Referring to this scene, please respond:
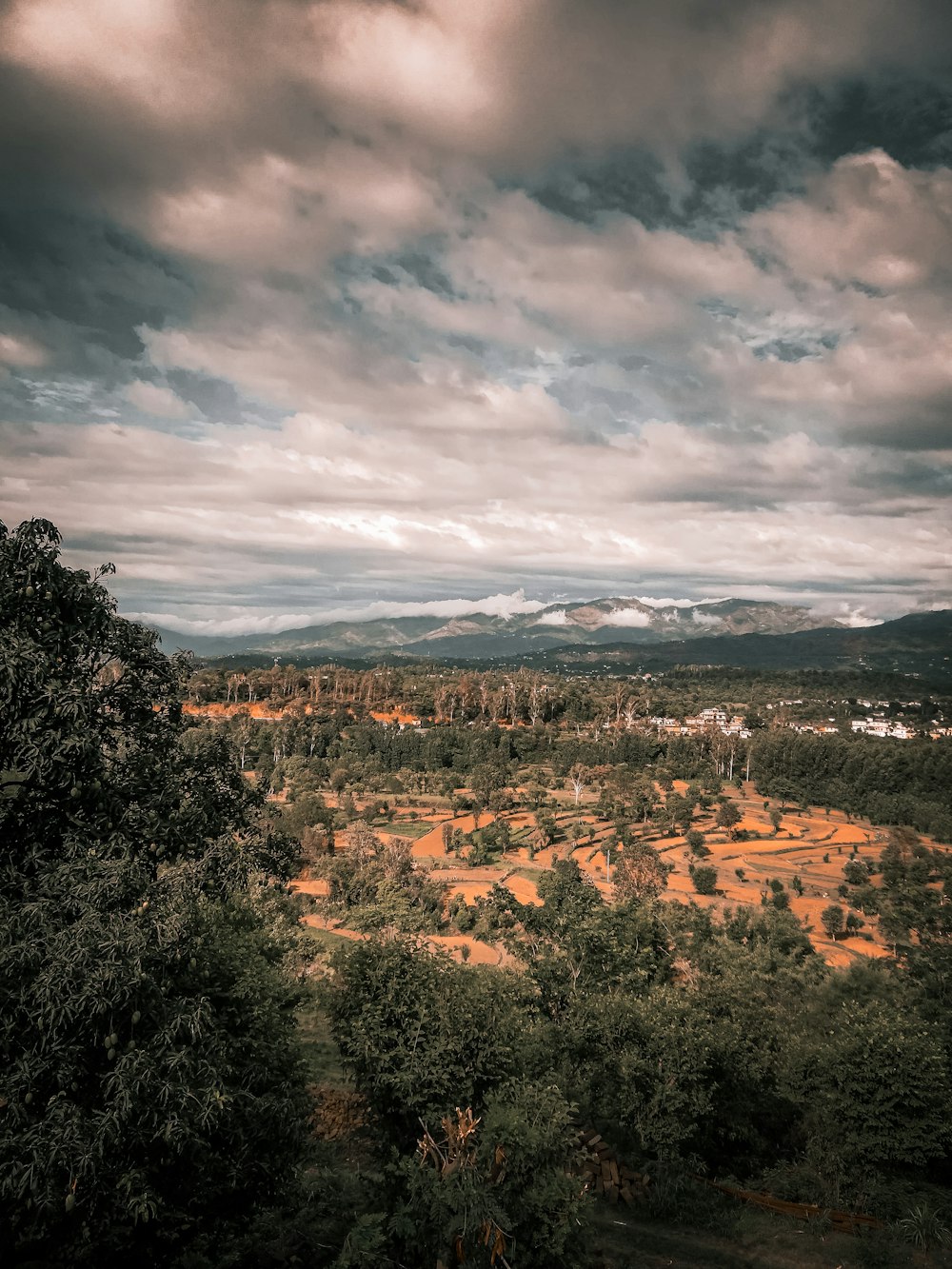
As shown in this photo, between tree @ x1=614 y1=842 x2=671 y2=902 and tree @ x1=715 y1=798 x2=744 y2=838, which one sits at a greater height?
tree @ x1=614 y1=842 x2=671 y2=902

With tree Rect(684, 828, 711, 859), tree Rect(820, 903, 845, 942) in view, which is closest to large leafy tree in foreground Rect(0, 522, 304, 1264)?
tree Rect(820, 903, 845, 942)

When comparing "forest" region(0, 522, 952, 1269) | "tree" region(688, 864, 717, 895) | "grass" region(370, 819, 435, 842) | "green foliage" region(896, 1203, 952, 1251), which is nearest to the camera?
"forest" region(0, 522, 952, 1269)

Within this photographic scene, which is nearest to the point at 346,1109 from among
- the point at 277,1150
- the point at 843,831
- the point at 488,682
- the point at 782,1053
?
the point at 277,1150

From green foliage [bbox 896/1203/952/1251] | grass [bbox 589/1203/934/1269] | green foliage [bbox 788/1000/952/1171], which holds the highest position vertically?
green foliage [bbox 788/1000/952/1171]

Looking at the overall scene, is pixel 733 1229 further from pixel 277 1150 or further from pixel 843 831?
pixel 843 831

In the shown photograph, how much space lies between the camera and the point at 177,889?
8734 millimetres

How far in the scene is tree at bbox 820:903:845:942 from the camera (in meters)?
46.2

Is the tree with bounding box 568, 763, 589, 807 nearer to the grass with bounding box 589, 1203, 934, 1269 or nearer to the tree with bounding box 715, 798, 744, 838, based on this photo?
the tree with bounding box 715, 798, 744, 838

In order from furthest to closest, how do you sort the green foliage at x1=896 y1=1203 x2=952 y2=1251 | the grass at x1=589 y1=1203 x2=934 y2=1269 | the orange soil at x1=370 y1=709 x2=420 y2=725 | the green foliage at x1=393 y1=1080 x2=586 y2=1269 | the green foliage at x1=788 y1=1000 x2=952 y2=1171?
the orange soil at x1=370 y1=709 x2=420 y2=725 → the green foliage at x1=788 y1=1000 x2=952 y2=1171 → the green foliage at x1=896 y1=1203 x2=952 y2=1251 → the grass at x1=589 y1=1203 x2=934 y2=1269 → the green foliage at x1=393 y1=1080 x2=586 y2=1269

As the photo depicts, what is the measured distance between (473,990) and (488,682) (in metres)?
142

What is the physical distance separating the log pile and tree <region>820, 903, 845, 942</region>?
33.0 metres

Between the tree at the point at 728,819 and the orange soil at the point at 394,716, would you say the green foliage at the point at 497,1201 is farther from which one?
the orange soil at the point at 394,716

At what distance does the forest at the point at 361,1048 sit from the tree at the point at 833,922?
0.22 meters

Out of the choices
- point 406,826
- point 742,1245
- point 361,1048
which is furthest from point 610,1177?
point 406,826
